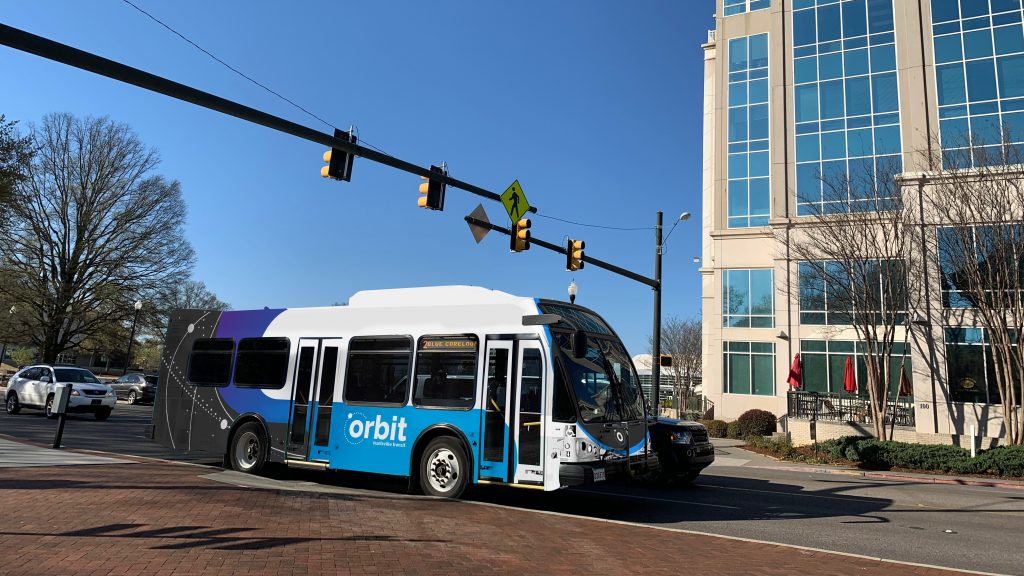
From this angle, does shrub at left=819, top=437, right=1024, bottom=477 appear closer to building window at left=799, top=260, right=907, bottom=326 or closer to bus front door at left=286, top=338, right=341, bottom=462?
building window at left=799, top=260, right=907, bottom=326

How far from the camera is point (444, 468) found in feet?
30.1

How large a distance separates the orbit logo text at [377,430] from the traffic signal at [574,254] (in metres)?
8.02

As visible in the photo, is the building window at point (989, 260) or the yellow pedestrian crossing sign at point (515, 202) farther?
the building window at point (989, 260)

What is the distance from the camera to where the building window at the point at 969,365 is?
21344 mm

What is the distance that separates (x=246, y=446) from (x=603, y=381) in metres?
6.92

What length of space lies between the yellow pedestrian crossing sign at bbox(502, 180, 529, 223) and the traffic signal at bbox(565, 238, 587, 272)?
2421 millimetres

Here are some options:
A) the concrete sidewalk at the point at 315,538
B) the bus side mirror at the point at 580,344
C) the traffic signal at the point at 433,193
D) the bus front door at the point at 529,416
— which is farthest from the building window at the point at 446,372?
the traffic signal at the point at 433,193

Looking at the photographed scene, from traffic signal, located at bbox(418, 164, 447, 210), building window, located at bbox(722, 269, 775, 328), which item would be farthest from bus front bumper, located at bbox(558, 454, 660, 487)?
building window, located at bbox(722, 269, 775, 328)

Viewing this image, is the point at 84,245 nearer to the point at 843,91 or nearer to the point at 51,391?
Result: the point at 51,391

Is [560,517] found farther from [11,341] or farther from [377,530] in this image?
[11,341]

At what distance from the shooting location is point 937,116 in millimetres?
29859

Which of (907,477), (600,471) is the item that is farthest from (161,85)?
(907,477)

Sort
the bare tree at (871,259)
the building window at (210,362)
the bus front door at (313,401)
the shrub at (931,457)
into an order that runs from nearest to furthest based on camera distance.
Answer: the bus front door at (313,401) < the building window at (210,362) < the shrub at (931,457) < the bare tree at (871,259)

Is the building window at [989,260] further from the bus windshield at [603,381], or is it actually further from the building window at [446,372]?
the building window at [446,372]
